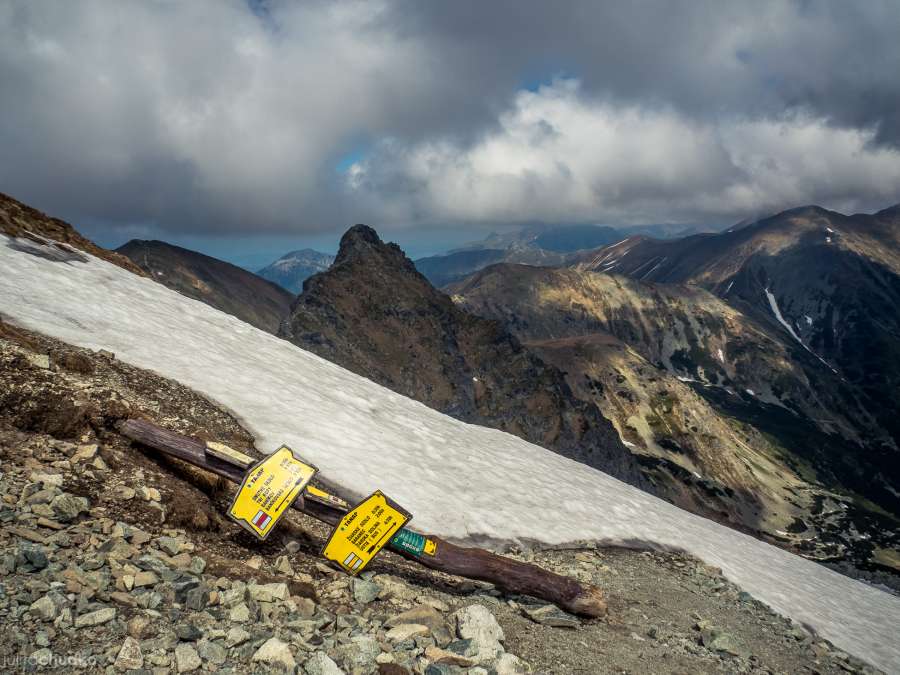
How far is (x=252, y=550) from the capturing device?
8.55 m

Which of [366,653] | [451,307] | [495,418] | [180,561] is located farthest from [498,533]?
[451,307]

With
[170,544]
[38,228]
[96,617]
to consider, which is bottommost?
[96,617]

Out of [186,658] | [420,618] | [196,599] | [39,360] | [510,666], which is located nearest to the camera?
[186,658]

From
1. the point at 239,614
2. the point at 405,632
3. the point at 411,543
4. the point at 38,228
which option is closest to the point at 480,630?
the point at 405,632

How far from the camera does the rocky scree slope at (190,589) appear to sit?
19.4 ft

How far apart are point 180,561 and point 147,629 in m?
1.37

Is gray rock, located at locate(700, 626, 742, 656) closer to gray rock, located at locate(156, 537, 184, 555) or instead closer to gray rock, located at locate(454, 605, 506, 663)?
gray rock, located at locate(454, 605, 506, 663)

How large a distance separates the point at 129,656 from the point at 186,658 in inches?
22.3

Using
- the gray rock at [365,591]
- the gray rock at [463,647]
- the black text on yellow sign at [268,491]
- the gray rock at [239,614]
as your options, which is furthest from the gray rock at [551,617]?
the gray rock at [239,614]

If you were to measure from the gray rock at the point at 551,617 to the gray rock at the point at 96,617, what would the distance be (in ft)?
22.2

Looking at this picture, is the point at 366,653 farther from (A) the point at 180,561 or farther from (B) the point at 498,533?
(B) the point at 498,533

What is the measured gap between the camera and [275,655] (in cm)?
622

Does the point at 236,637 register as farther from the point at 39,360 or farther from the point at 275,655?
the point at 39,360

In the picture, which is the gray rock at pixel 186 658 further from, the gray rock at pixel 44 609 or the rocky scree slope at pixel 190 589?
the gray rock at pixel 44 609
